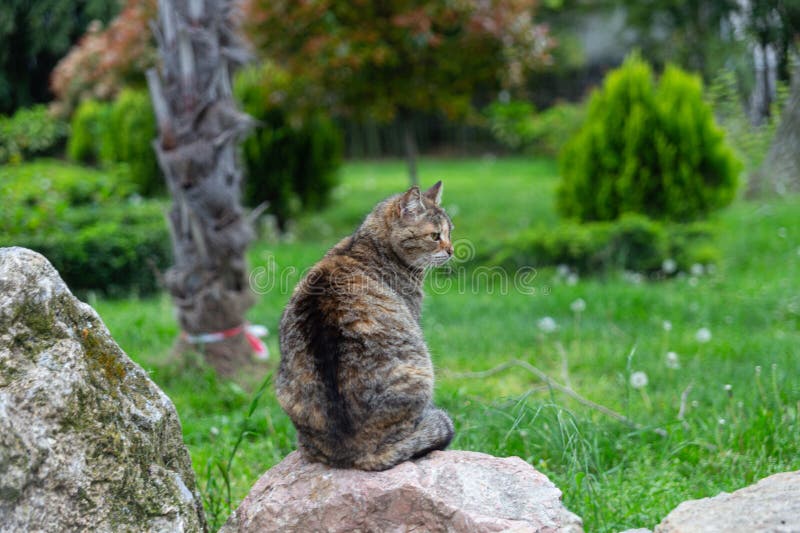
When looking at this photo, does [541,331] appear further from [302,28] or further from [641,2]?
[641,2]

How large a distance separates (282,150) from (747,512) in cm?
853

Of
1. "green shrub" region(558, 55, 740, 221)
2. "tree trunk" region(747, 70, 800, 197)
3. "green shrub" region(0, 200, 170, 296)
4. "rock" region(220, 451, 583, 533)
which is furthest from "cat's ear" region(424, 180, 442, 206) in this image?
"green shrub" region(558, 55, 740, 221)

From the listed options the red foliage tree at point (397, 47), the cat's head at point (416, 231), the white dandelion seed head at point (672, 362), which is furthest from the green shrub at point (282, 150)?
the cat's head at point (416, 231)

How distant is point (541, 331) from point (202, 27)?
9.87ft

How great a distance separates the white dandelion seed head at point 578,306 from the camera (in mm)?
5500

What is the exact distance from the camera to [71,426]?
2.46m

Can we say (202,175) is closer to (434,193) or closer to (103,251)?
(434,193)

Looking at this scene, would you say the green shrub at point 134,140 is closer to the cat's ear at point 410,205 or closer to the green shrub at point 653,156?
the green shrub at point 653,156

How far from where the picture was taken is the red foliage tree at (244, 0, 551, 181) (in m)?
8.93

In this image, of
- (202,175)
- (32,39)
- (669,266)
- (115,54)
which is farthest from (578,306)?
(115,54)

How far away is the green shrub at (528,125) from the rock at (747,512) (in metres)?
14.2

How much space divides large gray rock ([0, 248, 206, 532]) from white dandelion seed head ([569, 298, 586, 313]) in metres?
3.34

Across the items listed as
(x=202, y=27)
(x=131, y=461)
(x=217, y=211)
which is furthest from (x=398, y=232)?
(x=202, y=27)

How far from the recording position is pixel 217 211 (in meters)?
5.01
